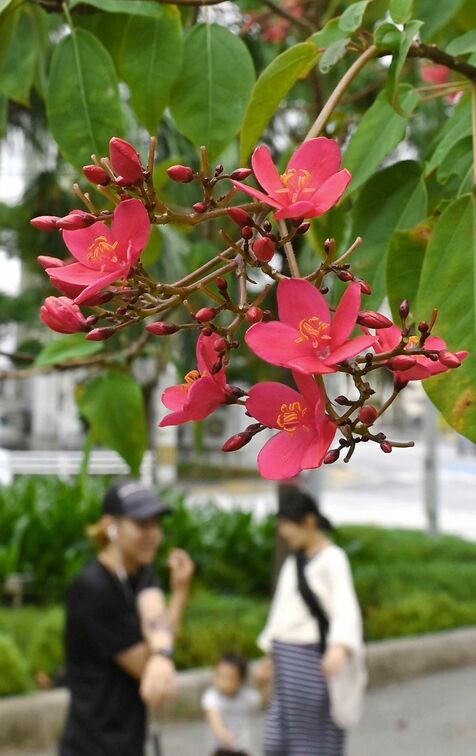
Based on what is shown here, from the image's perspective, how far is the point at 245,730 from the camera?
3.31 m

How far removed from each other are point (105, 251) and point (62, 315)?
36 millimetres

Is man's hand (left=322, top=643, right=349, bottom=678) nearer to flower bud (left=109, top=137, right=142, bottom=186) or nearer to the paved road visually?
the paved road

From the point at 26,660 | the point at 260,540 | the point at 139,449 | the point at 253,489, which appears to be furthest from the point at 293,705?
the point at 253,489

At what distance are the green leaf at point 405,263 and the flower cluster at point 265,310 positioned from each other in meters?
0.17

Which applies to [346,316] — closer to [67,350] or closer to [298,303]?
[298,303]

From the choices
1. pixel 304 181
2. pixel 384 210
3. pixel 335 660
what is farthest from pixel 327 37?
pixel 335 660

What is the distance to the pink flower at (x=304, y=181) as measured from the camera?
439mm

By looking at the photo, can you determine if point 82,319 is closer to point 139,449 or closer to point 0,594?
point 139,449

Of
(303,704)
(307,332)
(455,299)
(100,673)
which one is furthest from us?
(303,704)

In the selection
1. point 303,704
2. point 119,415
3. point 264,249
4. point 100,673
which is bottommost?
point 303,704

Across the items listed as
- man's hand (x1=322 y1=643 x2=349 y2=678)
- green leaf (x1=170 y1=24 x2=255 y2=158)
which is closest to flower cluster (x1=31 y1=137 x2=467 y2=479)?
green leaf (x1=170 y1=24 x2=255 y2=158)

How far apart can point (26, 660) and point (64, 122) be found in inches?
151

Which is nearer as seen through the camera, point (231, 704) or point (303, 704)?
point (303, 704)

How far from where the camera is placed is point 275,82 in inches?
26.0
